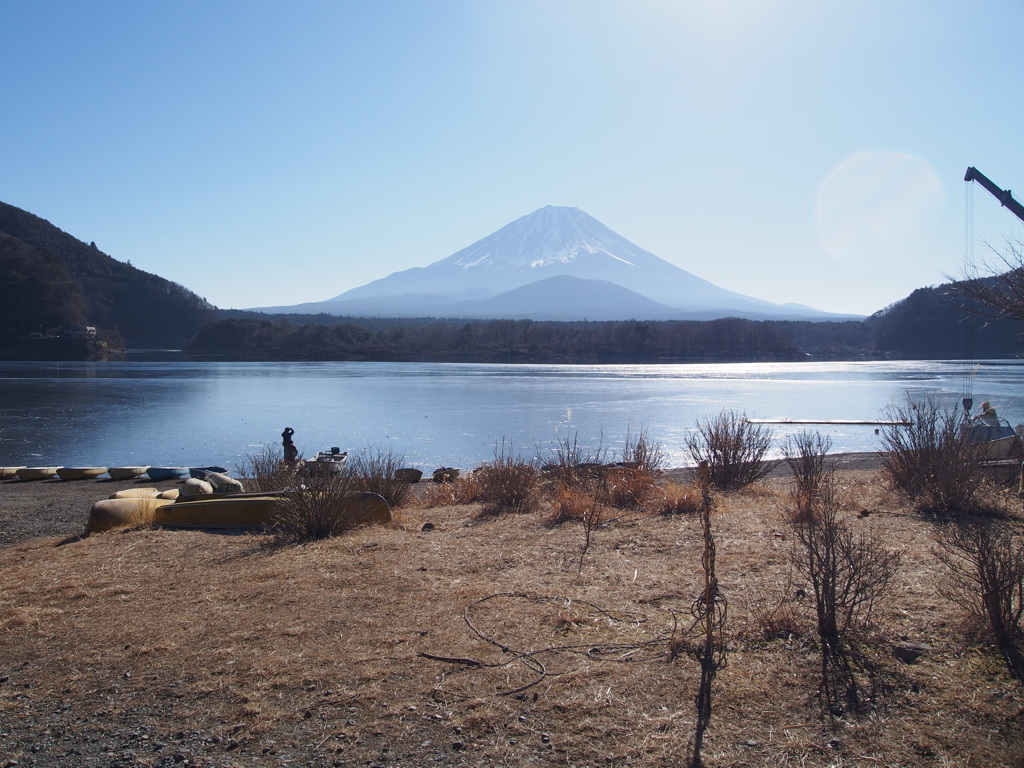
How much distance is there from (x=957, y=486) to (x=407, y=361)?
63061 mm

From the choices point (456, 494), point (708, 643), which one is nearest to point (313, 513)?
point (456, 494)

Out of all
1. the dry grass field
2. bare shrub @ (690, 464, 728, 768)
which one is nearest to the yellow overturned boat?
the dry grass field

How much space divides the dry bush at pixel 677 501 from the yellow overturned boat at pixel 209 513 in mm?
2497

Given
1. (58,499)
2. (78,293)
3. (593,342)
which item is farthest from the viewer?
(593,342)

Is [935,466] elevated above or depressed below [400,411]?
above

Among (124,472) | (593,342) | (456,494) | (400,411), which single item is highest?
(593,342)

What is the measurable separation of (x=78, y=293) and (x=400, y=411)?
5866 cm

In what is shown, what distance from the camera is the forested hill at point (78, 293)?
64938 millimetres

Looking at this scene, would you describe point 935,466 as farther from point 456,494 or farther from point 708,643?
point 456,494

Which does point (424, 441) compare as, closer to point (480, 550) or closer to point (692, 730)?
point (480, 550)

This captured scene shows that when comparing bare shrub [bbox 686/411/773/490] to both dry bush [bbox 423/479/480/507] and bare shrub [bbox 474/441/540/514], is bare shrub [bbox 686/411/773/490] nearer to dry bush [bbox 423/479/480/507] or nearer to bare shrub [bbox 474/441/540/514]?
bare shrub [bbox 474/441/540/514]

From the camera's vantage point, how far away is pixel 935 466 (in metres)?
6.80

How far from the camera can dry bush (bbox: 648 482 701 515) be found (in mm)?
6762

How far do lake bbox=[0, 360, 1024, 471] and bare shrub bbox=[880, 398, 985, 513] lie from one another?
4348mm
